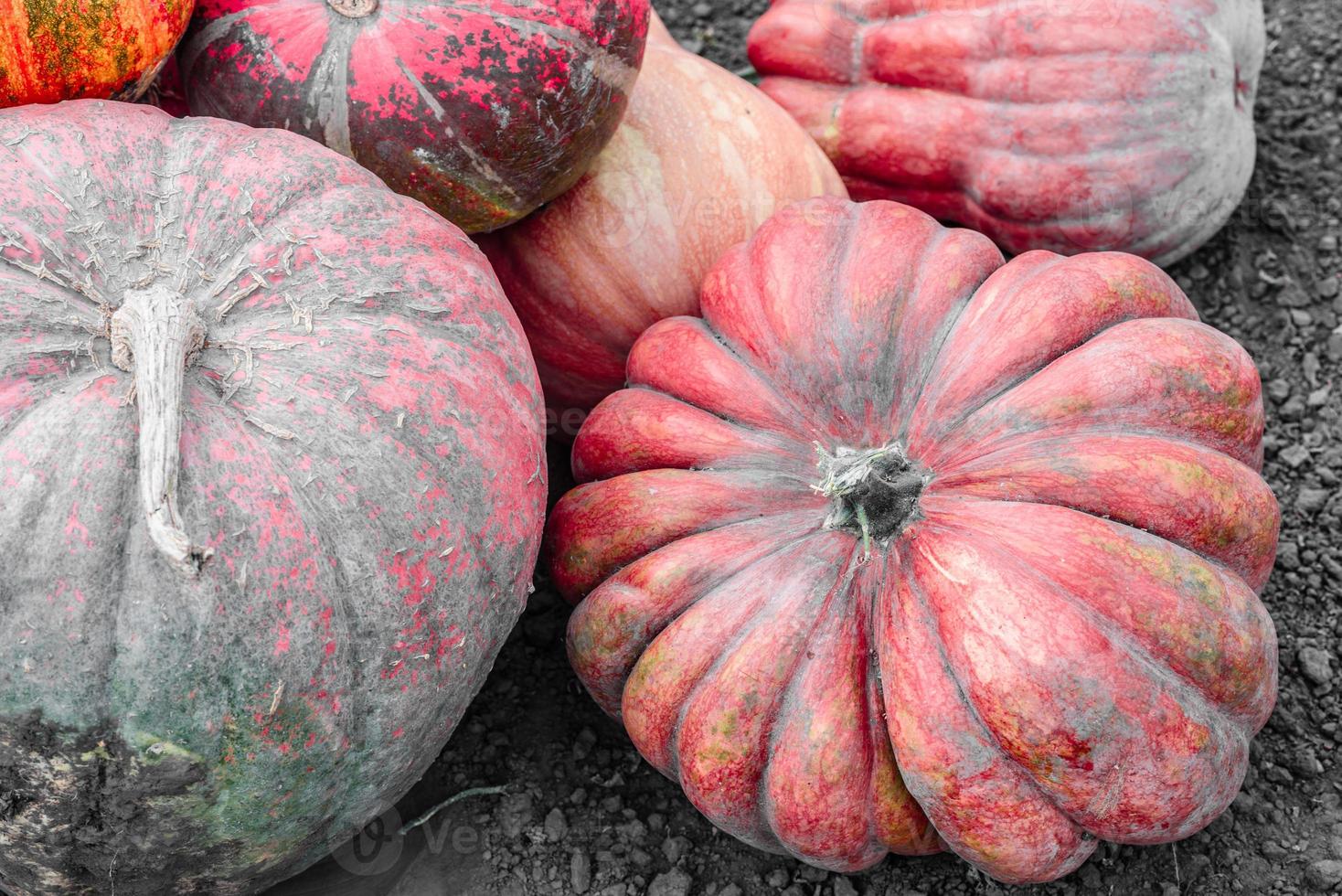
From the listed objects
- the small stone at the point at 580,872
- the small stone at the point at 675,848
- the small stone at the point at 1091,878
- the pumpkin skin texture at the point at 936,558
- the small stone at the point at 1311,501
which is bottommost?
the small stone at the point at 1091,878

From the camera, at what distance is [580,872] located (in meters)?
2.49

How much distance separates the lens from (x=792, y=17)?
3424 millimetres

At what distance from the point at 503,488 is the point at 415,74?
2.84ft

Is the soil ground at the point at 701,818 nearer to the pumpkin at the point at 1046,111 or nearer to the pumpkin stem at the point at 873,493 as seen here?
the pumpkin at the point at 1046,111

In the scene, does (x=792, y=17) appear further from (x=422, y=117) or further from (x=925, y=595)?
(x=925, y=595)

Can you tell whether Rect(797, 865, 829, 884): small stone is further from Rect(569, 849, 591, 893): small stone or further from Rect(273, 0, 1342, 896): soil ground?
Rect(569, 849, 591, 893): small stone

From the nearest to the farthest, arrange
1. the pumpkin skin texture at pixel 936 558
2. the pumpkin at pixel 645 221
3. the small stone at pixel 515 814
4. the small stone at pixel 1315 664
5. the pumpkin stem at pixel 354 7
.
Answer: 1. the pumpkin skin texture at pixel 936 558
2. the pumpkin stem at pixel 354 7
3. the small stone at pixel 515 814
4. the small stone at pixel 1315 664
5. the pumpkin at pixel 645 221

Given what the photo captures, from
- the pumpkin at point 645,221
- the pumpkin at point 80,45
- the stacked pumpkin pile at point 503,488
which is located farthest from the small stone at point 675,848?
the pumpkin at point 80,45

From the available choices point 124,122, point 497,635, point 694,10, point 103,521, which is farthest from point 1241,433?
point 694,10

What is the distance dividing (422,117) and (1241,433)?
1.68 meters

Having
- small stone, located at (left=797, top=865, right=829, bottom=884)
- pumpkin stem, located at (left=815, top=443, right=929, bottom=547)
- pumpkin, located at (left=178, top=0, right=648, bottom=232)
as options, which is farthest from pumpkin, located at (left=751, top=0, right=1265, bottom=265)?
small stone, located at (left=797, top=865, right=829, bottom=884)

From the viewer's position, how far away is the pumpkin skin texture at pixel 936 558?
2021 millimetres

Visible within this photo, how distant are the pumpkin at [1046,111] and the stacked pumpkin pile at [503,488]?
0.74 m

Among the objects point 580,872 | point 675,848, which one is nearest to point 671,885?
point 675,848
